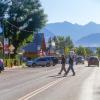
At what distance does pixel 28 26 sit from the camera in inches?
3538

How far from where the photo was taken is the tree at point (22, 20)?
8850 cm

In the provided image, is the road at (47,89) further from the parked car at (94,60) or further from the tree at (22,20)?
the tree at (22,20)

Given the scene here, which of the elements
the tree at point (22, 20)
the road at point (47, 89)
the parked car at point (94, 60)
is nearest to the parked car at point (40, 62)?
the parked car at point (94, 60)

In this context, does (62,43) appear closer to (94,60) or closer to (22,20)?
(22,20)

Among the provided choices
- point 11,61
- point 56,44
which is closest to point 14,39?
point 11,61

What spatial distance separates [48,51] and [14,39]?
5074 cm

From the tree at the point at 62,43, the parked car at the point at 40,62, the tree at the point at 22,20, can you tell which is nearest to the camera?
the parked car at the point at 40,62

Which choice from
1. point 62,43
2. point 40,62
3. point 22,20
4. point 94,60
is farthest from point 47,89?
point 62,43

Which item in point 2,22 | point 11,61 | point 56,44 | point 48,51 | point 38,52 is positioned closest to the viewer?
point 11,61

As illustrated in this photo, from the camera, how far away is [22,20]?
3519 inches

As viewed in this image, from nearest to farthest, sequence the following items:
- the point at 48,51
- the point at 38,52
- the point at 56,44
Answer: the point at 38,52 → the point at 48,51 → the point at 56,44

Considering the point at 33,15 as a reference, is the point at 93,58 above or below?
below

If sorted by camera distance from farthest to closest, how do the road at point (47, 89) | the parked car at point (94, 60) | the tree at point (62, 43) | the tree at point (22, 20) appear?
the tree at point (62, 43) → the tree at point (22, 20) → the parked car at point (94, 60) → the road at point (47, 89)

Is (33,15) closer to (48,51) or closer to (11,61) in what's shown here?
(11,61)
